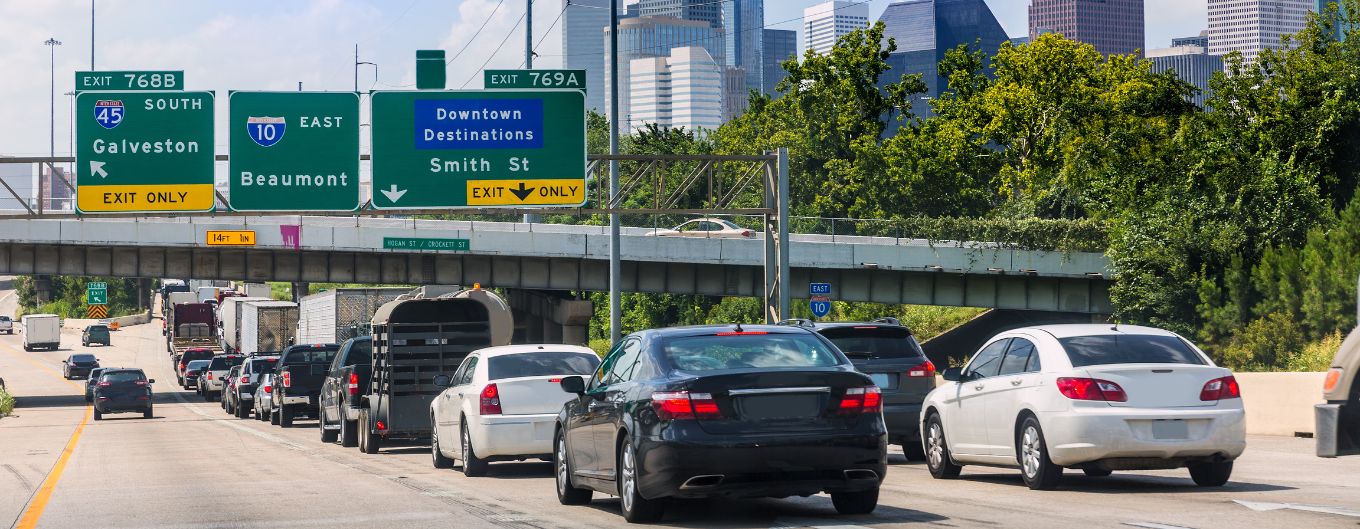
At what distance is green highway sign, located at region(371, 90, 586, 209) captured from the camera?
3145 cm

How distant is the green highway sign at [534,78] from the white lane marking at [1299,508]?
2091 centimetres

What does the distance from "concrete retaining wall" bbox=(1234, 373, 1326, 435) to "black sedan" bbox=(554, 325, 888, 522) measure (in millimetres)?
12405

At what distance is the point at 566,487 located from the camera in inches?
533

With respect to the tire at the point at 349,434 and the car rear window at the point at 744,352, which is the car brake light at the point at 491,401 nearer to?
the car rear window at the point at 744,352

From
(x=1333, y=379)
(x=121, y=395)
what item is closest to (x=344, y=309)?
(x=121, y=395)

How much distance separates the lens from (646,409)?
1131 cm

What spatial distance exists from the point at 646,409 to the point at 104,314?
144 meters

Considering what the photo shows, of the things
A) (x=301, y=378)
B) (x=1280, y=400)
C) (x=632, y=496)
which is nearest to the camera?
(x=632, y=496)

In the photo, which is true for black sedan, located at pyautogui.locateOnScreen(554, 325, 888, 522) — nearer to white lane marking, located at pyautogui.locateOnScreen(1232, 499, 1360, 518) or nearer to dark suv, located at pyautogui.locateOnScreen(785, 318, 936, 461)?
white lane marking, located at pyautogui.locateOnScreen(1232, 499, 1360, 518)

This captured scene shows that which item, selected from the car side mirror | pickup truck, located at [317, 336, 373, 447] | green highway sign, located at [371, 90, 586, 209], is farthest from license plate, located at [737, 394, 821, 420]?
green highway sign, located at [371, 90, 586, 209]

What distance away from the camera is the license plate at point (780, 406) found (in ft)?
36.4

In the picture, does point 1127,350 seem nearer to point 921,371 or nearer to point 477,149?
point 921,371

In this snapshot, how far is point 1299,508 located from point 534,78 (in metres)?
21.9

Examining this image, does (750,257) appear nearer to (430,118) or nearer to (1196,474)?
(430,118)
